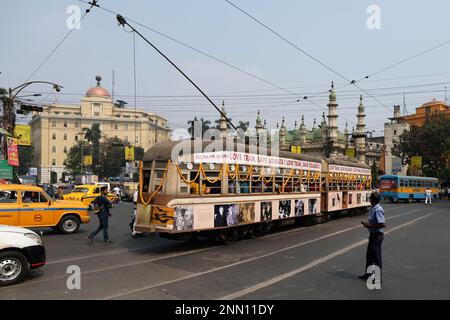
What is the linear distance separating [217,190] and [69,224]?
21.4 ft

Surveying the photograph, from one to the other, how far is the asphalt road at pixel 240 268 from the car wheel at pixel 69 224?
293 millimetres

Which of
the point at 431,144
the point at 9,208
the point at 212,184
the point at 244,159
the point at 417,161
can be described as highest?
the point at 431,144

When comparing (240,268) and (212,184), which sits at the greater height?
(212,184)

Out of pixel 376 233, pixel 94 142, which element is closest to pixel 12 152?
pixel 376 233

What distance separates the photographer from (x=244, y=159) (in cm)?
1257

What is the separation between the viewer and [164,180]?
10875mm

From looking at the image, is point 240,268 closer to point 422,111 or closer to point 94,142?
point 94,142

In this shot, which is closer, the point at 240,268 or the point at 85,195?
the point at 240,268

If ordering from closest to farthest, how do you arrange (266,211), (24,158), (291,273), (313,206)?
(291,273), (266,211), (313,206), (24,158)

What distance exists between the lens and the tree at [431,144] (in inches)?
2051

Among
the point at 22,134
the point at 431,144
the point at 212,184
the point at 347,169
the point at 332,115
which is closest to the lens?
the point at 212,184
